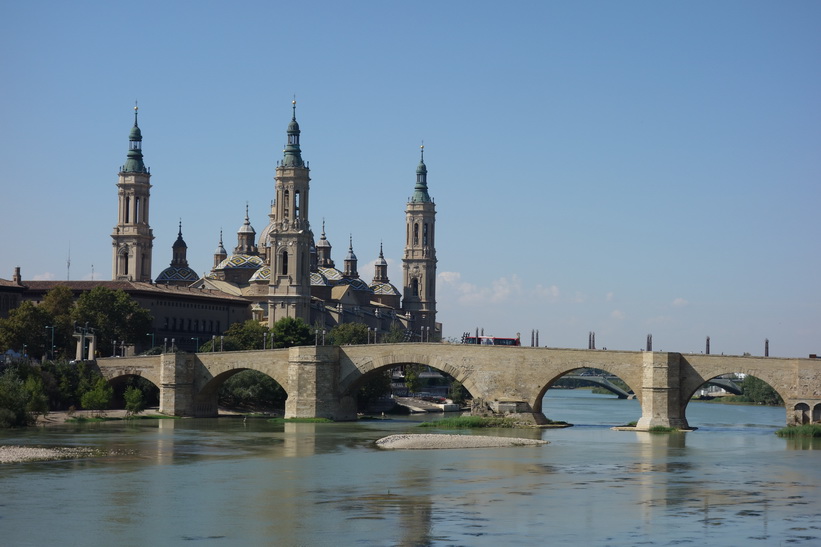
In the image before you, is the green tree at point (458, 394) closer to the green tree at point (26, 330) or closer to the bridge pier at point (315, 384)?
the green tree at point (26, 330)

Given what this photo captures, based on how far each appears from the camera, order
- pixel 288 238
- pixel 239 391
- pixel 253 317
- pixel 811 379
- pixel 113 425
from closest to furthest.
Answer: pixel 811 379, pixel 113 425, pixel 239 391, pixel 288 238, pixel 253 317

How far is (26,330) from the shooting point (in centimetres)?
10069

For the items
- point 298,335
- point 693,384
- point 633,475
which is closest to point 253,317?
point 298,335

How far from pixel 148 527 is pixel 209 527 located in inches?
69.5

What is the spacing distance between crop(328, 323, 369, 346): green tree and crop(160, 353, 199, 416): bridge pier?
118ft

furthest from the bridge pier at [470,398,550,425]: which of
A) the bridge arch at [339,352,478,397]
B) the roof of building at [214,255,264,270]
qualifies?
the roof of building at [214,255,264,270]

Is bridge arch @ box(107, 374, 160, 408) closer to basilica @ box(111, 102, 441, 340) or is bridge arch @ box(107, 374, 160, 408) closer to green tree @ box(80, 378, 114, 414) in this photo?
green tree @ box(80, 378, 114, 414)

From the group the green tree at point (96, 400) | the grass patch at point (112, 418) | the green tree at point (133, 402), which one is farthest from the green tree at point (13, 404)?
the green tree at point (133, 402)

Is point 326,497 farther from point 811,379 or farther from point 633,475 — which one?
point 811,379

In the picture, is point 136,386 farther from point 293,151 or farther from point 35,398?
point 293,151

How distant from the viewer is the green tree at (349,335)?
127344 mm

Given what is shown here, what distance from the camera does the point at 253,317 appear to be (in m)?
145

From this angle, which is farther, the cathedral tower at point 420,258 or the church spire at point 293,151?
the cathedral tower at point 420,258

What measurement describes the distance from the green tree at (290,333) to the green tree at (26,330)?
65.7 feet
